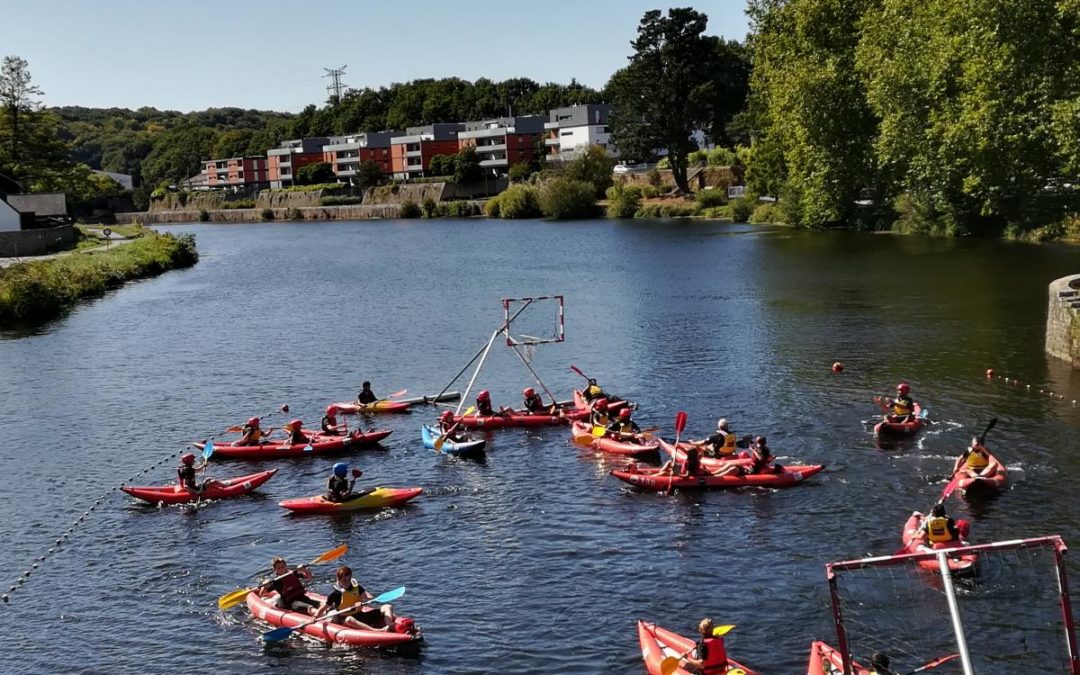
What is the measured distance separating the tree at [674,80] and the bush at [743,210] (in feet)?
67.9

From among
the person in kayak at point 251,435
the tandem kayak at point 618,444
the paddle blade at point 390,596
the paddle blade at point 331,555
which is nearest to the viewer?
the paddle blade at point 390,596

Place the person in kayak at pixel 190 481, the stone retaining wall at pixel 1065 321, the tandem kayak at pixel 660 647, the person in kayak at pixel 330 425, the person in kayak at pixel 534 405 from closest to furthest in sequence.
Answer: the tandem kayak at pixel 660 647
the person in kayak at pixel 190 481
the person in kayak at pixel 330 425
the person in kayak at pixel 534 405
the stone retaining wall at pixel 1065 321

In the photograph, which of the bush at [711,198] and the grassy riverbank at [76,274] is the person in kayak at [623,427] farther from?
the bush at [711,198]

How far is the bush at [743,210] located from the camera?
123 m

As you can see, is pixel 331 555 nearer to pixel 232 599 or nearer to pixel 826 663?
pixel 232 599

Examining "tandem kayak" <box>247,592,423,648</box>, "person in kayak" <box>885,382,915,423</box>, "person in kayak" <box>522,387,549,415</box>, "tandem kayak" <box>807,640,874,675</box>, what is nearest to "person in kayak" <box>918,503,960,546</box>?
"tandem kayak" <box>807,640,874,675</box>

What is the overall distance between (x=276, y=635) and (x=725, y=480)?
579 inches

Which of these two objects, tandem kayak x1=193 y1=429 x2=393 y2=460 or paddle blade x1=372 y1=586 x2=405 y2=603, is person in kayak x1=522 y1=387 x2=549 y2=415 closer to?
tandem kayak x1=193 y1=429 x2=393 y2=460

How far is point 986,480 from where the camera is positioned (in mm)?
30141

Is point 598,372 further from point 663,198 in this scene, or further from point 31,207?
point 663,198

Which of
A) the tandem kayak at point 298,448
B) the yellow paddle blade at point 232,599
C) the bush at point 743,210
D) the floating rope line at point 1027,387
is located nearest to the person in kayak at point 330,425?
the tandem kayak at point 298,448

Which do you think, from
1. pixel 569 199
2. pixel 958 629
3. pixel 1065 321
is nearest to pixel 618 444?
pixel 958 629

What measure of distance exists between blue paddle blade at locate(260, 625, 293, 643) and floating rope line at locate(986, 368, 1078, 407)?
29.5 metres

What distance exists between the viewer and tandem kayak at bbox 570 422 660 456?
3550cm
